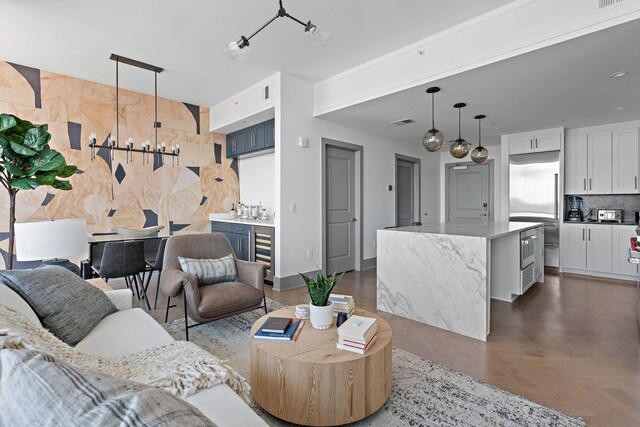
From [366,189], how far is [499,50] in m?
3.07

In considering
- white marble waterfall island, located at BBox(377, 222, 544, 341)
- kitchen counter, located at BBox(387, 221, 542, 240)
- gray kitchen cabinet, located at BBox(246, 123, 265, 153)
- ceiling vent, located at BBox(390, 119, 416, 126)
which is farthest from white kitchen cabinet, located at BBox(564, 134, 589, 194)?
gray kitchen cabinet, located at BBox(246, 123, 265, 153)

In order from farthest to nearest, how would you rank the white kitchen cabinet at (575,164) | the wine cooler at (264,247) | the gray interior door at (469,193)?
the gray interior door at (469,193) → the white kitchen cabinet at (575,164) → the wine cooler at (264,247)

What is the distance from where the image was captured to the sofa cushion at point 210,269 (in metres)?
2.81

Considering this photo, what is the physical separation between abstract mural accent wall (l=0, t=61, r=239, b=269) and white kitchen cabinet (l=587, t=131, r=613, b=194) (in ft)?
20.5

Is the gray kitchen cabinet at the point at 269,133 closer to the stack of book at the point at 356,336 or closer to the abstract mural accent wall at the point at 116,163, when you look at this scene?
the abstract mural accent wall at the point at 116,163

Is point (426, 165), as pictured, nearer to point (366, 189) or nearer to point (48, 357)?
point (366, 189)

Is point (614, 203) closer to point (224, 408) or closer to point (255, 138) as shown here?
point (255, 138)

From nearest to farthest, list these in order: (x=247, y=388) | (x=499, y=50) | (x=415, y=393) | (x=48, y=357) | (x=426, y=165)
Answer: (x=48, y=357)
(x=247, y=388)
(x=415, y=393)
(x=499, y=50)
(x=426, y=165)

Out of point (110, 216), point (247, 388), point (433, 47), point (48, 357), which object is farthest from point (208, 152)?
point (48, 357)

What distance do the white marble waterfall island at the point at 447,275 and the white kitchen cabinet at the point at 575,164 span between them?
2658 mm

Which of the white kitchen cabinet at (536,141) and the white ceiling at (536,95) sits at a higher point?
the white ceiling at (536,95)

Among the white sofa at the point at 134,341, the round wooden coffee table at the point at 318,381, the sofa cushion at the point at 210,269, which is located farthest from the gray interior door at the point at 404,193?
the white sofa at the point at 134,341

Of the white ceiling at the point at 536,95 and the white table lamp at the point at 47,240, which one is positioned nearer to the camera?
the white table lamp at the point at 47,240

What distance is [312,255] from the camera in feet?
15.4
